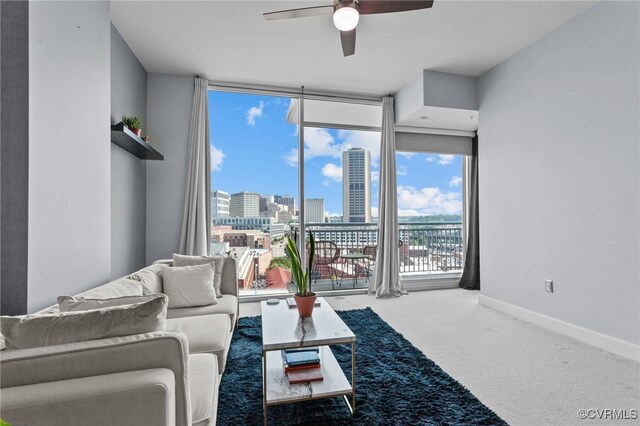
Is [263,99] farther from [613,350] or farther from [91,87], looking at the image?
[613,350]

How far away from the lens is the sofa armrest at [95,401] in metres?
0.90

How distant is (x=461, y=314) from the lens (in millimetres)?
3609

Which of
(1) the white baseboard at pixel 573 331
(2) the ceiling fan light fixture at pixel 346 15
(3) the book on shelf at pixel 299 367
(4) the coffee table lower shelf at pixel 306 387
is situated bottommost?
(1) the white baseboard at pixel 573 331

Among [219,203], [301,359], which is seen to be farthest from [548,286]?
[219,203]

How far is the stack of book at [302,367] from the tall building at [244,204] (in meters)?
2.79

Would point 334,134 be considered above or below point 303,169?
above

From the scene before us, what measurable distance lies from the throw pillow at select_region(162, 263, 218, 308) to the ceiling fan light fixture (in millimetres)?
2143

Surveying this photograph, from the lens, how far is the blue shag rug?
5.64ft

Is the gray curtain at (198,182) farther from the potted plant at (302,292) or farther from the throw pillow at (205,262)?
the potted plant at (302,292)

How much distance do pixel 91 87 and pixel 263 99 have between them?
101 inches

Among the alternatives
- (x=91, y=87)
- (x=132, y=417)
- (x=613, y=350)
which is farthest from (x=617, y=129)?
(x=91, y=87)

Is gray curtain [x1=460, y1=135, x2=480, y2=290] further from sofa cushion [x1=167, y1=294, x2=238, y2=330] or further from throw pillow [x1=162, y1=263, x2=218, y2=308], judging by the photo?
throw pillow [x1=162, y1=263, x2=218, y2=308]

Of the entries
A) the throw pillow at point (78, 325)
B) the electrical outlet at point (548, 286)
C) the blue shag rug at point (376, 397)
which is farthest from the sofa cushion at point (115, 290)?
the electrical outlet at point (548, 286)

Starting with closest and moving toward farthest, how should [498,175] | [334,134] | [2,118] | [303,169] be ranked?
[2,118] < [498,175] < [303,169] < [334,134]
